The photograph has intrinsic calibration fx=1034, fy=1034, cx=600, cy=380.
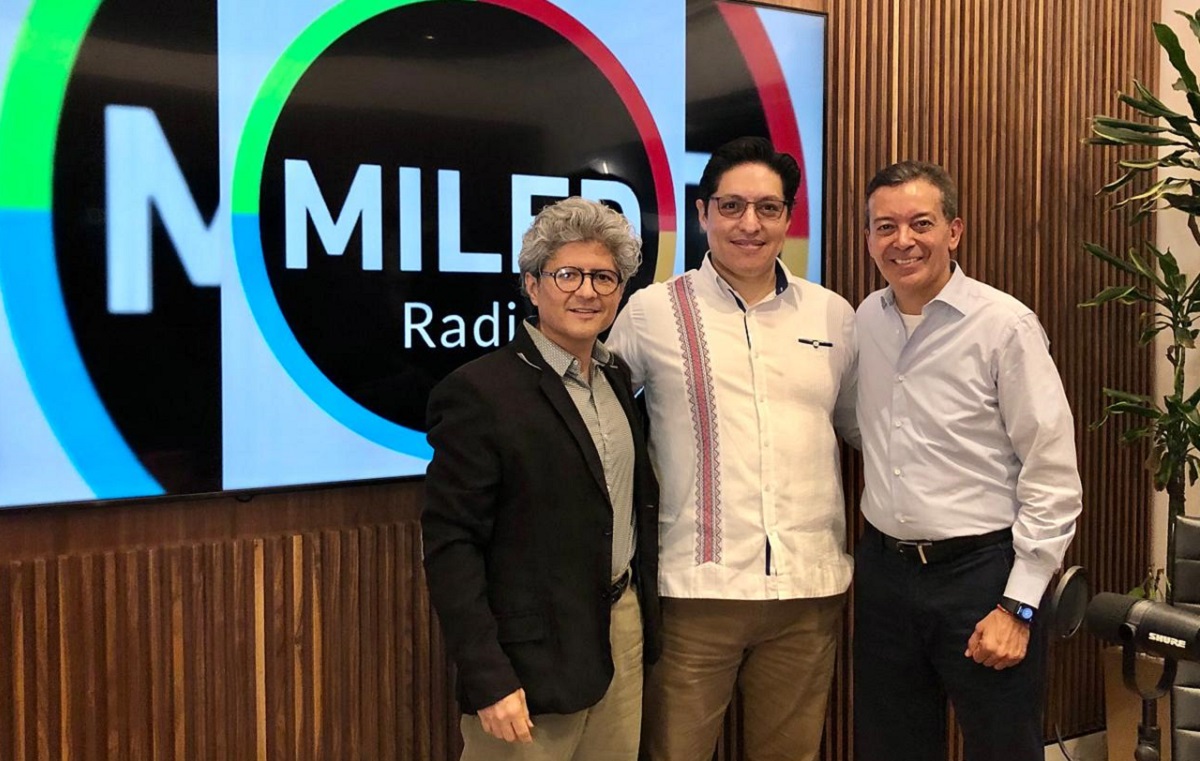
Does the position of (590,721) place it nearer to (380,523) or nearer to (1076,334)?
(380,523)

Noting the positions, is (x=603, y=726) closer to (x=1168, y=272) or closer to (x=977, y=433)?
(x=977, y=433)

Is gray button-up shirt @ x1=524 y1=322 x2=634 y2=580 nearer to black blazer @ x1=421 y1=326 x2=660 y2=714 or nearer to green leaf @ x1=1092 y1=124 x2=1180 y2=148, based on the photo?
black blazer @ x1=421 y1=326 x2=660 y2=714

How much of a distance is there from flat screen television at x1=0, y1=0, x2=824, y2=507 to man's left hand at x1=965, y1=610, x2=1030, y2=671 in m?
1.22

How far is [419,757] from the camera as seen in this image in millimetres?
2645

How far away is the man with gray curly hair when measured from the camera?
6.28ft

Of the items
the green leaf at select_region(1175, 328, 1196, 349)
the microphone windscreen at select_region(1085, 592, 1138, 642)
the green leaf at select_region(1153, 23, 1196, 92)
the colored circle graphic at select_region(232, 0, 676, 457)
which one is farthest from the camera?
the green leaf at select_region(1175, 328, 1196, 349)

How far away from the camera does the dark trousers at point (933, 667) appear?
2.28 m

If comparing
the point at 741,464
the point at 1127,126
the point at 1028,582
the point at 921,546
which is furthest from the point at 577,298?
the point at 1127,126

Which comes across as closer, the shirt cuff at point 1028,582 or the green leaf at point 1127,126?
the shirt cuff at point 1028,582

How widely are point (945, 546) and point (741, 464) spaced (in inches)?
19.4

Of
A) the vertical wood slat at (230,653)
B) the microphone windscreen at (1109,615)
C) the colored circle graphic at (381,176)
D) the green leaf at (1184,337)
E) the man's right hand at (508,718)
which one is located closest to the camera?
the man's right hand at (508,718)

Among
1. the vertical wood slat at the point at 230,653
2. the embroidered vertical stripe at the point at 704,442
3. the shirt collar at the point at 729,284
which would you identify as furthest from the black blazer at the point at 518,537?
the vertical wood slat at the point at 230,653

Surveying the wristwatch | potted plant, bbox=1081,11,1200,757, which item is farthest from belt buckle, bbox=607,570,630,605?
potted plant, bbox=1081,11,1200,757

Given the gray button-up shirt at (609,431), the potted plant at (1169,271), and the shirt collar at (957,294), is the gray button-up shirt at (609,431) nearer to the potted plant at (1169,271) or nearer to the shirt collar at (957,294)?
the shirt collar at (957,294)
